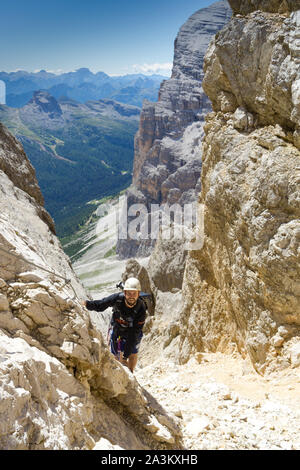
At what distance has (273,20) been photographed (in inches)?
462

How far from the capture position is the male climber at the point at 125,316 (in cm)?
768

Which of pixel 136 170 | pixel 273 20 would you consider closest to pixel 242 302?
pixel 273 20

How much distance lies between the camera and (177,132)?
491 ft

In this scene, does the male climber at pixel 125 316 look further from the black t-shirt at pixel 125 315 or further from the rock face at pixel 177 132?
the rock face at pixel 177 132

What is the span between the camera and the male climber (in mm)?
7680

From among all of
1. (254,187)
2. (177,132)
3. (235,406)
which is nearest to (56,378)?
(235,406)

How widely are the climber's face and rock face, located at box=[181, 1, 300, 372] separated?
5116mm

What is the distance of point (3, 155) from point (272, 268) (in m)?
24.6

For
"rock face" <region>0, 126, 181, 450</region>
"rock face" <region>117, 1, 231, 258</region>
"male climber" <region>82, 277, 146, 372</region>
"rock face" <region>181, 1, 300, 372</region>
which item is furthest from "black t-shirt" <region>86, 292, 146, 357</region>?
"rock face" <region>117, 1, 231, 258</region>

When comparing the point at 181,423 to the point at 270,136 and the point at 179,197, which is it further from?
the point at 179,197

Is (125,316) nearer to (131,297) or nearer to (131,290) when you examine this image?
(131,297)

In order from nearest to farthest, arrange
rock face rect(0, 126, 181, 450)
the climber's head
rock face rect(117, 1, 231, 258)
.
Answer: rock face rect(0, 126, 181, 450)
the climber's head
rock face rect(117, 1, 231, 258)

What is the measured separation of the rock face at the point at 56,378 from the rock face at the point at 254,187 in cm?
554

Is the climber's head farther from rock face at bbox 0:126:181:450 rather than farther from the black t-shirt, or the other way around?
rock face at bbox 0:126:181:450
